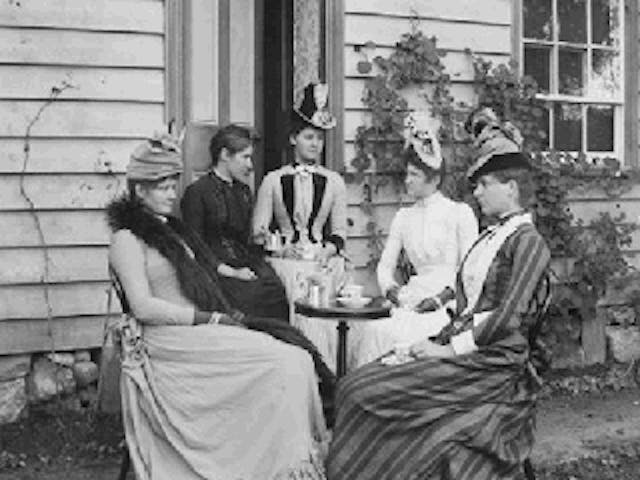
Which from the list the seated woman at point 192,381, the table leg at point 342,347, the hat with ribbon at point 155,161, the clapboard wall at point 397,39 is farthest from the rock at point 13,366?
the clapboard wall at point 397,39

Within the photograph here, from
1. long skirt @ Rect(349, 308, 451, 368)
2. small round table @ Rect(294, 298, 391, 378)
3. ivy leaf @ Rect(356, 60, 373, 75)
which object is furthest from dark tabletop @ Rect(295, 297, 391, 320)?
ivy leaf @ Rect(356, 60, 373, 75)

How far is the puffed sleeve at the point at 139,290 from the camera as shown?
16.1ft

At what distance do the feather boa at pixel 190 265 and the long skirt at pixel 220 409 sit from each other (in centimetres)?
25

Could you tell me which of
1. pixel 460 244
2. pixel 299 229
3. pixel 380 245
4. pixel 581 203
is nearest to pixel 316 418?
pixel 460 244

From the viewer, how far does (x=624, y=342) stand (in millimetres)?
8648

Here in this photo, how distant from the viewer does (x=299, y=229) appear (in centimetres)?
677

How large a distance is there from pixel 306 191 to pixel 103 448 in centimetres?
190

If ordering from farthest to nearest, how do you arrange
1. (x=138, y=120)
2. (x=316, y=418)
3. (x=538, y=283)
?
(x=138, y=120)
(x=316, y=418)
(x=538, y=283)

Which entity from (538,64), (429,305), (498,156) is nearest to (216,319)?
(429,305)

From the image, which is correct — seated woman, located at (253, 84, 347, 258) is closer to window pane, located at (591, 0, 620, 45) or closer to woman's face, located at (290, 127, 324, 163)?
woman's face, located at (290, 127, 324, 163)

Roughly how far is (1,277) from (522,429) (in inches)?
122

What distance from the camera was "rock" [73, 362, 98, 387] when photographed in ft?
21.2

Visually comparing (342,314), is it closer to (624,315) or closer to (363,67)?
(363,67)

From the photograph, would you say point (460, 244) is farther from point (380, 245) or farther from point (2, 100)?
point (2, 100)
